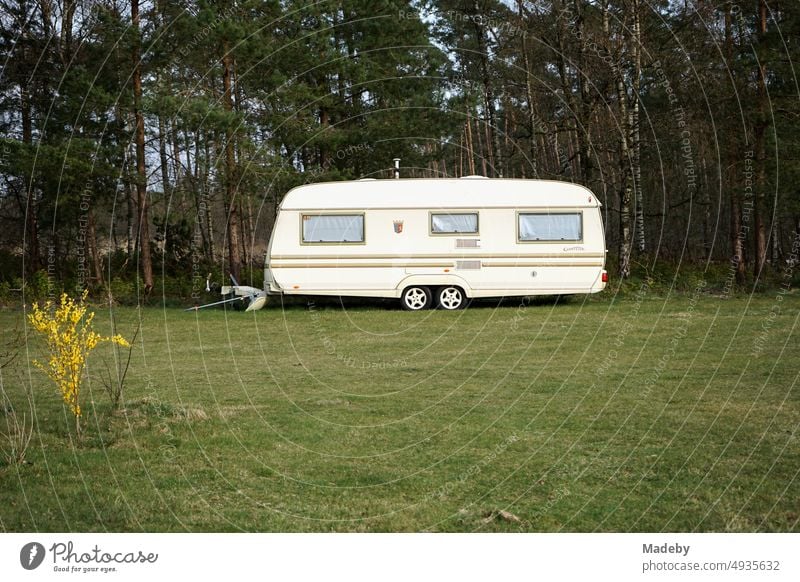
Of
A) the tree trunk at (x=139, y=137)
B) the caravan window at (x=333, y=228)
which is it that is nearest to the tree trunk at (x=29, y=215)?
the tree trunk at (x=139, y=137)

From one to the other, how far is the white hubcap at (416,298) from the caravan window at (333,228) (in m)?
1.50

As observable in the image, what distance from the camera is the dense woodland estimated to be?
731 inches

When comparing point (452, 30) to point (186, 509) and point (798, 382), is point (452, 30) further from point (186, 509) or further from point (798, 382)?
point (186, 509)

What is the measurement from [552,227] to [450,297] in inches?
100

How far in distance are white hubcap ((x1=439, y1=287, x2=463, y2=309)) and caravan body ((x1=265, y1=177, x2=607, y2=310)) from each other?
10 centimetres

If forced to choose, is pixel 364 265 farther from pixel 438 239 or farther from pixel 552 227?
pixel 552 227

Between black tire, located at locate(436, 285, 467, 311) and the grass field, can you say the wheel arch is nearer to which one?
black tire, located at locate(436, 285, 467, 311)

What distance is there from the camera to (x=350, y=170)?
21531 mm

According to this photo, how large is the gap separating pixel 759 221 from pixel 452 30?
12.2 metres

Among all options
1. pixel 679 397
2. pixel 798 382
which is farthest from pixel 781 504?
pixel 798 382

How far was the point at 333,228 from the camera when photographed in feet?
56.7

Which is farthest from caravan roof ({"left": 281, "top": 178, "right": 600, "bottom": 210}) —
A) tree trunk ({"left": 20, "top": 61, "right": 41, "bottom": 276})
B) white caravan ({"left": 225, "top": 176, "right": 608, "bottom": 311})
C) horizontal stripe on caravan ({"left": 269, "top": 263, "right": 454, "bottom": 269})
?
tree trunk ({"left": 20, "top": 61, "right": 41, "bottom": 276})

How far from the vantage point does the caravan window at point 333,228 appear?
56.6ft

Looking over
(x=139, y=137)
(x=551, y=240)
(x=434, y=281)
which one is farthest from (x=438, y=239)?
(x=139, y=137)
